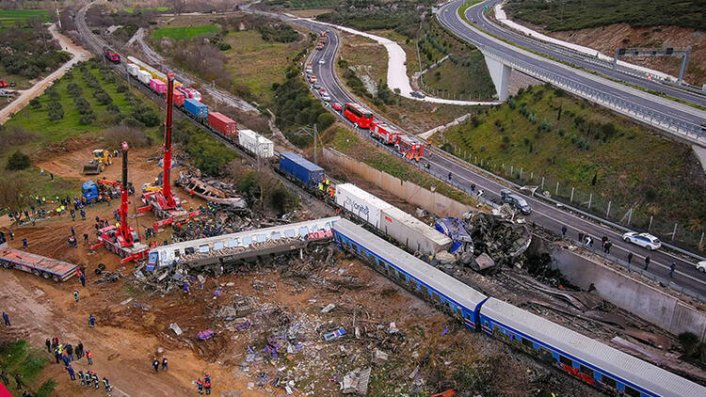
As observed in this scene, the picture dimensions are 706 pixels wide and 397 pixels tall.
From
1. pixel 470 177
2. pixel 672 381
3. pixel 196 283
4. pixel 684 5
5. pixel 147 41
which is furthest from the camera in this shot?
pixel 147 41

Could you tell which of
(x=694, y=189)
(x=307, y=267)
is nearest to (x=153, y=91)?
(x=307, y=267)

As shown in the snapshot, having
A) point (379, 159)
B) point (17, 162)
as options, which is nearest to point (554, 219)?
point (379, 159)

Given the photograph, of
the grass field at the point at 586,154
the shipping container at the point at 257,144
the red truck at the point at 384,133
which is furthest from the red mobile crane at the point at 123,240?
the grass field at the point at 586,154

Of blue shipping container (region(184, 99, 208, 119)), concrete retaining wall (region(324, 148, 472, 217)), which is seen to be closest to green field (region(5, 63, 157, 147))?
blue shipping container (region(184, 99, 208, 119))

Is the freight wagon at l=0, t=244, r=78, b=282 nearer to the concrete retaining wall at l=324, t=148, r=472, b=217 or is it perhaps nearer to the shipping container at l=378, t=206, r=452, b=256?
the shipping container at l=378, t=206, r=452, b=256

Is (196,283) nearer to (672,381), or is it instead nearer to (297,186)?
(297,186)

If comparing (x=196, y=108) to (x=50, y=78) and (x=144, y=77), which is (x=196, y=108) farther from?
(x=50, y=78)
